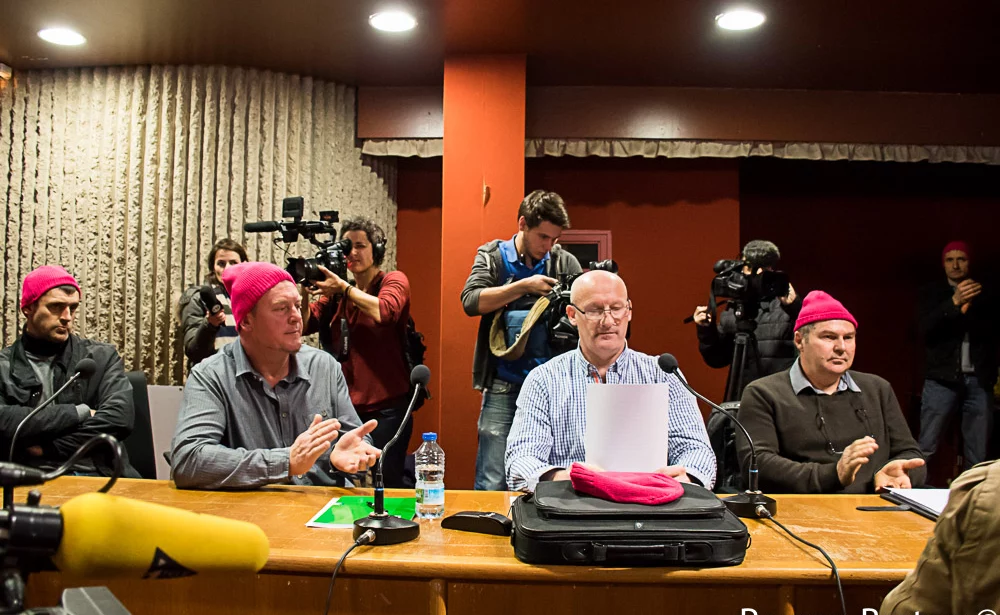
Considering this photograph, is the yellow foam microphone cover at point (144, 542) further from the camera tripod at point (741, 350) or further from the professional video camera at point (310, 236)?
the camera tripod at point (741, 350)

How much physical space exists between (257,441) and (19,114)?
3656 mm

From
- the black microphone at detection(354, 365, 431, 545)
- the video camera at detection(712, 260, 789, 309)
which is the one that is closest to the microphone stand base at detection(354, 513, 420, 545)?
the black microphone at detection(354, 365, 431, 545)

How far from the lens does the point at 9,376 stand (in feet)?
9.34

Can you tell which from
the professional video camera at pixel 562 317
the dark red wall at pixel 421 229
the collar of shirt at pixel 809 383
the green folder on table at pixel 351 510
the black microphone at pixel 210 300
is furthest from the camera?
the dark red wall at pixel 421 229

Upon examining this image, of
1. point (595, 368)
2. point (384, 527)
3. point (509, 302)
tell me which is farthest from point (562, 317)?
point (384, 527)

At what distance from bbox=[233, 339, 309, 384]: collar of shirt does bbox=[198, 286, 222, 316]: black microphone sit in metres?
1.31

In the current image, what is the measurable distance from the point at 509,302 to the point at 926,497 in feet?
5.44

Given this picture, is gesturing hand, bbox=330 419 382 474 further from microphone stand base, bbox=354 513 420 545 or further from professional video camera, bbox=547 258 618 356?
professional video camera, bbox=547 258 618 356

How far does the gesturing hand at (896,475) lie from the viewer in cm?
215

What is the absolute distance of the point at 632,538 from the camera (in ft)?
4.50

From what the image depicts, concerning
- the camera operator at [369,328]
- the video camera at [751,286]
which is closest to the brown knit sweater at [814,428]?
the video camera at [751,286]

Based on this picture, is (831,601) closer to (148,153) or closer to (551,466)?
(551,466)

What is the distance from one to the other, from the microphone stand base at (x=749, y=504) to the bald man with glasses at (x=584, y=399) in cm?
19

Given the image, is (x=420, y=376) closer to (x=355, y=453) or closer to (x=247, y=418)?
(x=355, y=453)
